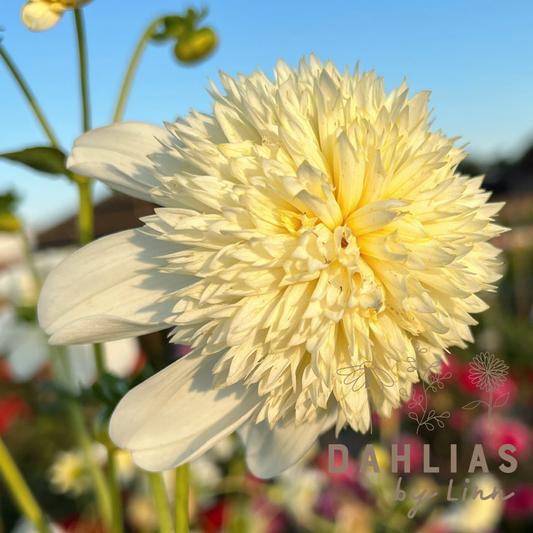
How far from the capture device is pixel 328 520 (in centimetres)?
146

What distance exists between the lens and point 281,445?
0.61 meters

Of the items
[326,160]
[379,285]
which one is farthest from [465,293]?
[326,160]

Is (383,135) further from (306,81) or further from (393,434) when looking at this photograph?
(393,434)

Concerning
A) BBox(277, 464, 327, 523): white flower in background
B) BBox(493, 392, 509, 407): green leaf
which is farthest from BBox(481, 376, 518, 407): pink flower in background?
BBox(277, 464, 327, 523): white flower in background

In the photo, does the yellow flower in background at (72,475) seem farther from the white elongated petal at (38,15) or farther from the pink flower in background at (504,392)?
the white elongated petal at (38,15)

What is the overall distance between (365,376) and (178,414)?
8.6 inches

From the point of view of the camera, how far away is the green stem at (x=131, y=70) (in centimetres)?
72

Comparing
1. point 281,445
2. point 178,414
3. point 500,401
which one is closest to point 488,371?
point 500,401

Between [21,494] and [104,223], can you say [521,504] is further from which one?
[104,223]

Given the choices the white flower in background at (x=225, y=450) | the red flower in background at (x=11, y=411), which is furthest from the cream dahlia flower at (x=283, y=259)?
the red flower in background at (x=11, y=411)

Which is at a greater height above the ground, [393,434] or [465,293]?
[465,293]

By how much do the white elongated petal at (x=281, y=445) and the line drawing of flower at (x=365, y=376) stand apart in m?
0.10

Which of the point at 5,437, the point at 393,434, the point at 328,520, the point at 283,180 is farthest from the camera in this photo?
the point at 5,437

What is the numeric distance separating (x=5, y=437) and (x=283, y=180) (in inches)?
122
